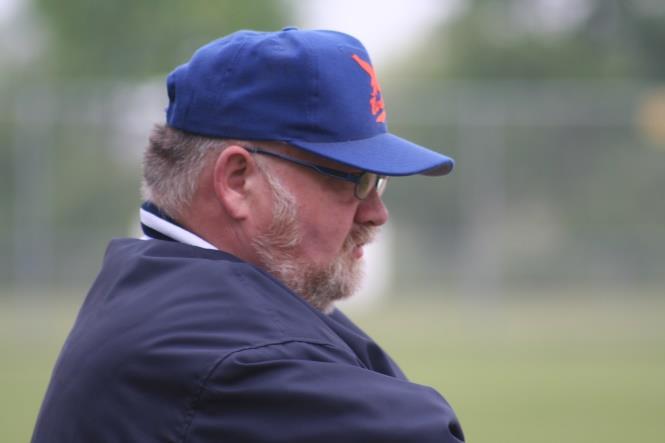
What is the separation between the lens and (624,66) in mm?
23656

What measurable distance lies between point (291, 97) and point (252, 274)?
1.25ft

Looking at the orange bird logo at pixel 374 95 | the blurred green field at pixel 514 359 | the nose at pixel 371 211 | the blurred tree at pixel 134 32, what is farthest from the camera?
the blurred tree at pixel 134 32

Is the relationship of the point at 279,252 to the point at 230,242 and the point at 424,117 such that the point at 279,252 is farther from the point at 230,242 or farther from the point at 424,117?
the point at 424,117

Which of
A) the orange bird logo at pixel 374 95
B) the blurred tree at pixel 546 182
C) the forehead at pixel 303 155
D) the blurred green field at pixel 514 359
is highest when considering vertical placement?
the orange bird logo at pixel 374 95

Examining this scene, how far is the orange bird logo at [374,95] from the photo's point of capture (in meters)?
2.17

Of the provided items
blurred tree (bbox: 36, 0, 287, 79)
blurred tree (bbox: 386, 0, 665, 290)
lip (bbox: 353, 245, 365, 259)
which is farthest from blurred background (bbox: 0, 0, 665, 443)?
lip (bbox: 353, 245, 365, 259)

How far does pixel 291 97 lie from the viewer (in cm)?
206

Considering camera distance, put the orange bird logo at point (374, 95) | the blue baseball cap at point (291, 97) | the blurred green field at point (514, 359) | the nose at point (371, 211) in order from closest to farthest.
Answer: the blue baseball cap at point (291, 97) < the orange bird logo at point (374, 95) < the nose at point (371, 211) < the blurred green field at point (514, 359)

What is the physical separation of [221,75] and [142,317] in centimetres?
55

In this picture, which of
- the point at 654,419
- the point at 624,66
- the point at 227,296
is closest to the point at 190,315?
the point at 227,296

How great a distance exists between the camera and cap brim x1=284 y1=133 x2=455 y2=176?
6.82 feet

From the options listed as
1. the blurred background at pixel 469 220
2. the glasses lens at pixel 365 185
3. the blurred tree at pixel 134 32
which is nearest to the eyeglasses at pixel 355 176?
the glasses lens at pixel 365 185

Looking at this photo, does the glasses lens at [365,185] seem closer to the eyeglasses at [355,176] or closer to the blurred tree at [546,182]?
the eyeglasses at [355,176]

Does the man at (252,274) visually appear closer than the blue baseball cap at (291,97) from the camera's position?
Yes
